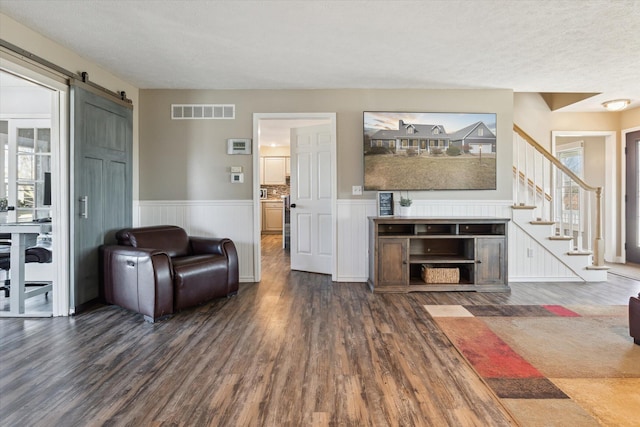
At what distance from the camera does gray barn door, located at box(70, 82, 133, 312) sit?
10.3 feet

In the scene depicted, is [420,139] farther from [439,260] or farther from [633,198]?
[633,198]

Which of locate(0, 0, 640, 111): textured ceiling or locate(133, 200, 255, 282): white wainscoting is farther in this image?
locate(133, 200, 255, 282): white wainscoting

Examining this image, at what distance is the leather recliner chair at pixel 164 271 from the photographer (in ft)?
9.51

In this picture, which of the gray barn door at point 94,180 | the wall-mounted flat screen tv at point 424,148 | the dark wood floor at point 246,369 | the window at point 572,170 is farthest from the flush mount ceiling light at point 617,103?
the gray barn door at point 94,180

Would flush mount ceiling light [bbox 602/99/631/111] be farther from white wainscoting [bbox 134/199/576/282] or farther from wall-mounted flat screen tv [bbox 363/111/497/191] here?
white wainscoting [bbox 134/199/576/282]

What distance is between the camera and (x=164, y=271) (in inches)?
115

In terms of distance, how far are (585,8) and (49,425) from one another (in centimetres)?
421

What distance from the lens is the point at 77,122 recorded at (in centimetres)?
313

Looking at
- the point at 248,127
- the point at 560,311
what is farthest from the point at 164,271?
the point at 560,311

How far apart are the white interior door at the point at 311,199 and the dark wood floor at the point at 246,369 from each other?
1397 mm

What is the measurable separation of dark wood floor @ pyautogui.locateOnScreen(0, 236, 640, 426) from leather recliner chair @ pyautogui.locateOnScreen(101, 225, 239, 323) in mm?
151

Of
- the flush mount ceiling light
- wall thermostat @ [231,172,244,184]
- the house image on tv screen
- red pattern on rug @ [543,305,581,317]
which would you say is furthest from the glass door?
wall thermostat @ [231,172,244,184]

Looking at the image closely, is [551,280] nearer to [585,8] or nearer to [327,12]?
[585,8]

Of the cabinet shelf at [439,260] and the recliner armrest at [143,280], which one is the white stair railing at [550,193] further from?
the recliner armrest at [143,280]
